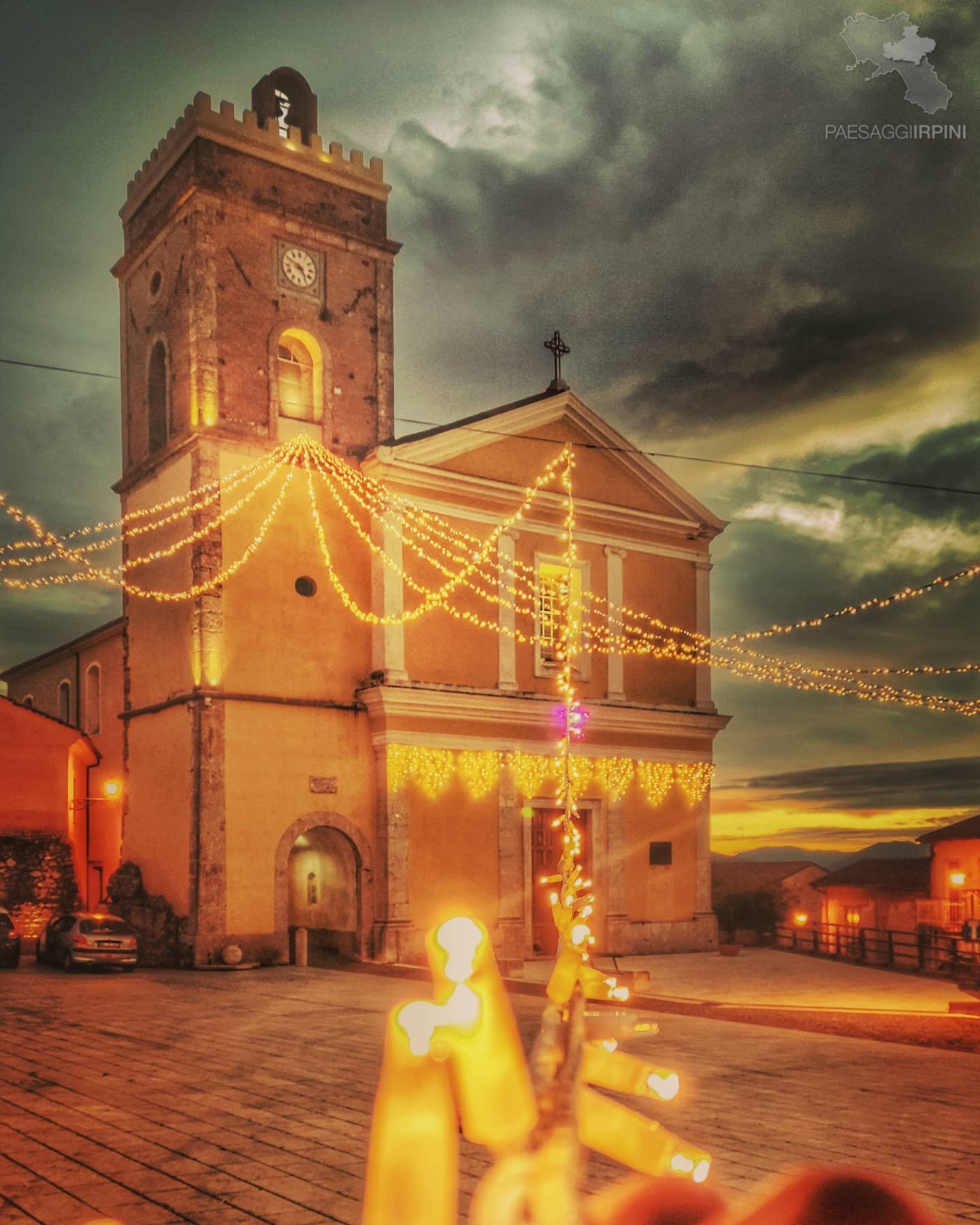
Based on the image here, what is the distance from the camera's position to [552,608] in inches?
1007

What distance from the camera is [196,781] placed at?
68.5 feet

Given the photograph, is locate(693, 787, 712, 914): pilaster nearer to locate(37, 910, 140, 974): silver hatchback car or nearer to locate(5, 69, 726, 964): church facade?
locate(5, 69, 726, 964): church facade

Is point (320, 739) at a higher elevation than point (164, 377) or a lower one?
lower

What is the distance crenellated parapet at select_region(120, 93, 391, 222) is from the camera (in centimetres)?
2288

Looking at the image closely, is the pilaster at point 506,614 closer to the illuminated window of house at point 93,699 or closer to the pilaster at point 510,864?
the pilaster at point 510,864

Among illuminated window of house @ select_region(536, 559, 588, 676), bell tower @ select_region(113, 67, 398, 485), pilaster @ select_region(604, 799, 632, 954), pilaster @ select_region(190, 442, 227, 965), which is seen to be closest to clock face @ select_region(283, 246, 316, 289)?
bell tower @ select_region(113, 67, 398, 485)

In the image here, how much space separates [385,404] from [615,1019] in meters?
21.8

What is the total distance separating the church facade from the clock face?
45 mm

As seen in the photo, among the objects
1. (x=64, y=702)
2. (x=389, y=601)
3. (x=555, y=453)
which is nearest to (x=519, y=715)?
(x=389, y=601)

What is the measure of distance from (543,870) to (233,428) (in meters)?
10.7

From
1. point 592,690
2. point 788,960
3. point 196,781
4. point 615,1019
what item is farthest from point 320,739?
point 615,1019

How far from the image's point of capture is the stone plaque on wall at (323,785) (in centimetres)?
2200

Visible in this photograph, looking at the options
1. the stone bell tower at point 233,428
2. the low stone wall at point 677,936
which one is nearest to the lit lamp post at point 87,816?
the stone bell tower at point 233,428

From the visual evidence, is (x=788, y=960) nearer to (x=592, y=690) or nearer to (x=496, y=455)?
(x=592, y=690)
